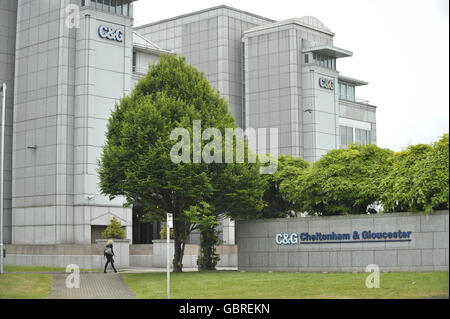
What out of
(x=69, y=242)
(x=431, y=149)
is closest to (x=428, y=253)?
(x=431, y=149)

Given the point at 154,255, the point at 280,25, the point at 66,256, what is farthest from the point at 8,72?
the point at 280,25

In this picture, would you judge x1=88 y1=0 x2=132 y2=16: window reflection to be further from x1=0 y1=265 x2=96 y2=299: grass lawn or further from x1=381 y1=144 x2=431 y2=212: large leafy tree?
x1=381 y1=144 x2=431 y2=212: large leafy tree

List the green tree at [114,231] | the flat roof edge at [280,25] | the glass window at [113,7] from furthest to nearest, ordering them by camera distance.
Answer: the flat roof edge at [280,25]
the glass window at [113,7]
the green tree at [114,231]

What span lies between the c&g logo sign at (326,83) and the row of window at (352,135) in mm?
7398

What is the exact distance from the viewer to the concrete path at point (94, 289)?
2647cm

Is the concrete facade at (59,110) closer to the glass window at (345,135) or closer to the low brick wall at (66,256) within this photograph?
the low brick wall at (66,256)

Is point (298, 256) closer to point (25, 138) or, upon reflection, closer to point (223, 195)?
point (223, 195)

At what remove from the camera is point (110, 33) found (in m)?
49.7

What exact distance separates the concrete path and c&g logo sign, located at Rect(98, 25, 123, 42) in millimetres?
19698

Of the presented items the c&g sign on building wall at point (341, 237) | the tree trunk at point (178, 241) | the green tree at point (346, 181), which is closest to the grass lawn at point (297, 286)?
the c&g sign on building wall at point (341, 237)

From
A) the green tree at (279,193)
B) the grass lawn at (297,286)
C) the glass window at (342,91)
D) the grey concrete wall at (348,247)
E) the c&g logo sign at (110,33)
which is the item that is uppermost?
the glass window at (342,91)

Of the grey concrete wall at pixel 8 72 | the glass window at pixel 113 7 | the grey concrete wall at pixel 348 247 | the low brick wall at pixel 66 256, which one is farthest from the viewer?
the grey concrete wall at pixel 8 72

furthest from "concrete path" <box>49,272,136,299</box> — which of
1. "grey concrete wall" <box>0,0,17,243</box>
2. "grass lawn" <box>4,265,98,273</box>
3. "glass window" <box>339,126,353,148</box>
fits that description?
"glass window" <box>339,126,353,148</box>
